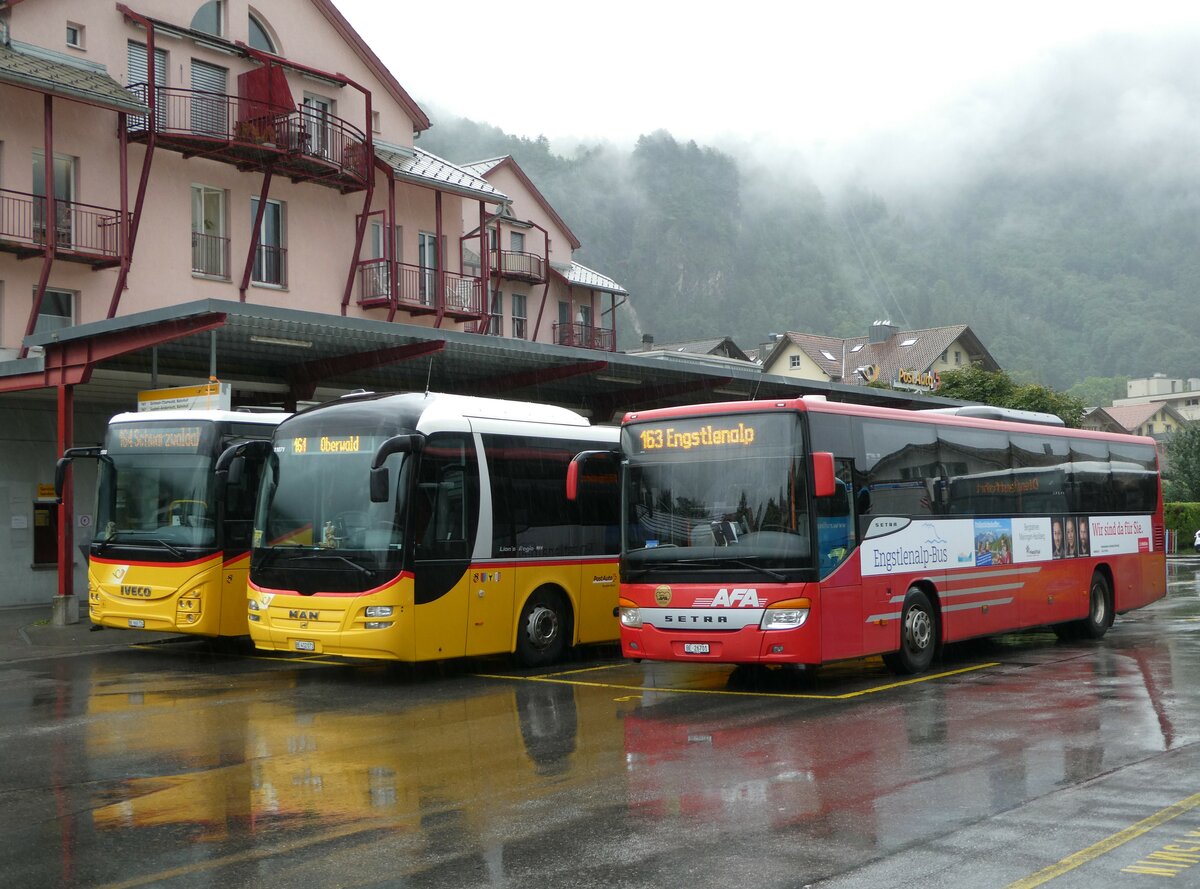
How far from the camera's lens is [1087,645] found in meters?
17.6

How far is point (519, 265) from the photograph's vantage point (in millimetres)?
49812

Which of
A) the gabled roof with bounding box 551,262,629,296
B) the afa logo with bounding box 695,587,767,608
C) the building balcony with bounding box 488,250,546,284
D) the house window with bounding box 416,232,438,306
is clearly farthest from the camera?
the gabled roof with bounding box 551,262,629,296

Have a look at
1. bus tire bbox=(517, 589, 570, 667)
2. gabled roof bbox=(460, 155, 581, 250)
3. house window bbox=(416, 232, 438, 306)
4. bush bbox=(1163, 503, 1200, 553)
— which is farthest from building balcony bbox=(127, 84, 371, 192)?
bush bbox=(1163, 503, 1200, 553)

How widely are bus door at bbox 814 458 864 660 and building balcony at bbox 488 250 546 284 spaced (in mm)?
34267

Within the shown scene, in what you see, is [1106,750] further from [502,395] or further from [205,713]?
[502,395]

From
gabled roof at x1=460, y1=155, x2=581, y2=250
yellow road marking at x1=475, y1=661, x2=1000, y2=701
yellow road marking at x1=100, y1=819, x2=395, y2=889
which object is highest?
gabled roof at x1=460, y1=155, x2=581, y2=250

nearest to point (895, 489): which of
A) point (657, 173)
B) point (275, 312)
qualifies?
point (275, 312)

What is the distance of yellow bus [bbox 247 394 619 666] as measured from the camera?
13.5m

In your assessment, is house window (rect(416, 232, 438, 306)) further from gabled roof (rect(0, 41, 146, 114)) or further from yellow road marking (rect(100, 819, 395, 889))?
yellow road marking (rect(100, 819, 395, 889))

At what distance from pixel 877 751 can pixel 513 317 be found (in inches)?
1594

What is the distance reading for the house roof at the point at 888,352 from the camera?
9019cm

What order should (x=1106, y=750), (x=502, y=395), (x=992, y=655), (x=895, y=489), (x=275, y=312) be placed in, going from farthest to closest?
1. (x=502, y=395)
2. (x=275, y=312)
3. (x=992, y=655)
4. (x=895, y=489)
5. (x=1106, y=750)

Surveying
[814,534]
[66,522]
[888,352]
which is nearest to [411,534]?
[814,534]

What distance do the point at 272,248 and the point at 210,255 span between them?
1805 mm
